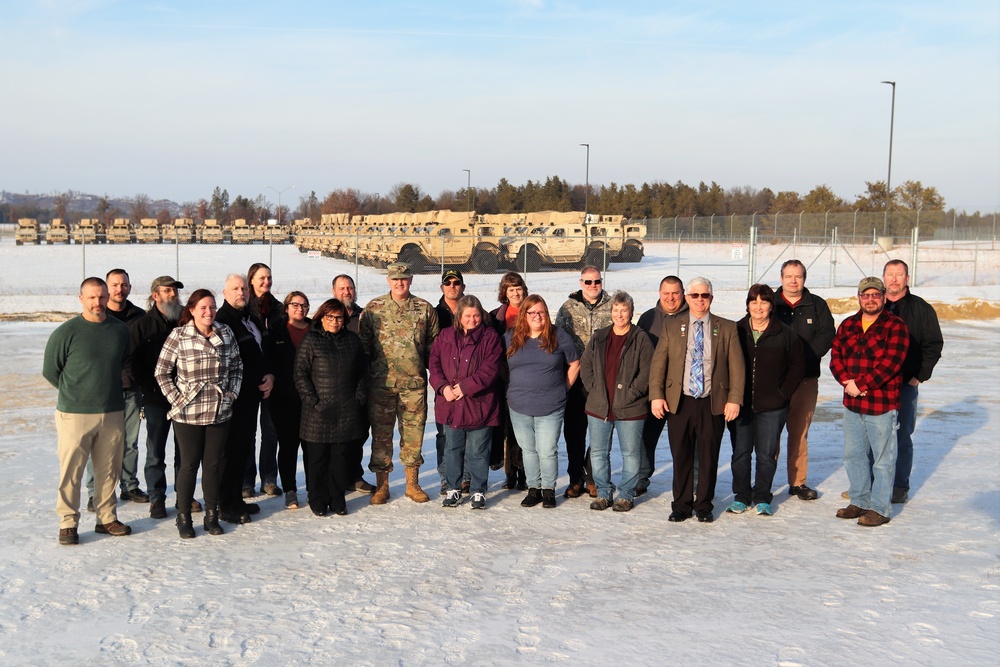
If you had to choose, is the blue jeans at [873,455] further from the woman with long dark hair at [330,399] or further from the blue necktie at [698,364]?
the woman with long dark hair at [330,399]

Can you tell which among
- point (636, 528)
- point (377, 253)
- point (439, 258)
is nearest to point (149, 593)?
point (636, 528)

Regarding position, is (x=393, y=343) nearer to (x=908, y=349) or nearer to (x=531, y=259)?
(x=908, y=349)

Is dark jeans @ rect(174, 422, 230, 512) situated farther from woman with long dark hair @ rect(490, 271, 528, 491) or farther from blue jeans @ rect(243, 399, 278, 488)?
woman with long dark hair @ rect(490, 271, 528, 491)

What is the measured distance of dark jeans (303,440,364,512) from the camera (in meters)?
6.88

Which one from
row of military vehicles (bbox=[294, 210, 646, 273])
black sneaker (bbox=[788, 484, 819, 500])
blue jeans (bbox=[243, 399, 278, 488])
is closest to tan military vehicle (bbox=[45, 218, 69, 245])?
row of military vehicles (bbox=[294, 210, 646, 273])

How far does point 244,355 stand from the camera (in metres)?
6.62

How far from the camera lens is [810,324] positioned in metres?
7.16

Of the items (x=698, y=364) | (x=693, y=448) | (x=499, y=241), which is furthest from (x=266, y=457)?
(x=499, y=241)

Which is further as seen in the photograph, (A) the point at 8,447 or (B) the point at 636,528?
(A) the point at 8,447

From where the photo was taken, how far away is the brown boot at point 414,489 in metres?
7.25

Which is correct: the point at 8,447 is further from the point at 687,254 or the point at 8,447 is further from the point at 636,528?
the point at 687,254

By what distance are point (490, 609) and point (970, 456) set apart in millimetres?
5864

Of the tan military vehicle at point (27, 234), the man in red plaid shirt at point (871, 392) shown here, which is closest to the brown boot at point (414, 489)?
the man in red plaid shirt at point (871, 392)

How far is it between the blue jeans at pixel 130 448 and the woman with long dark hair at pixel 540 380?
2.80 meters
